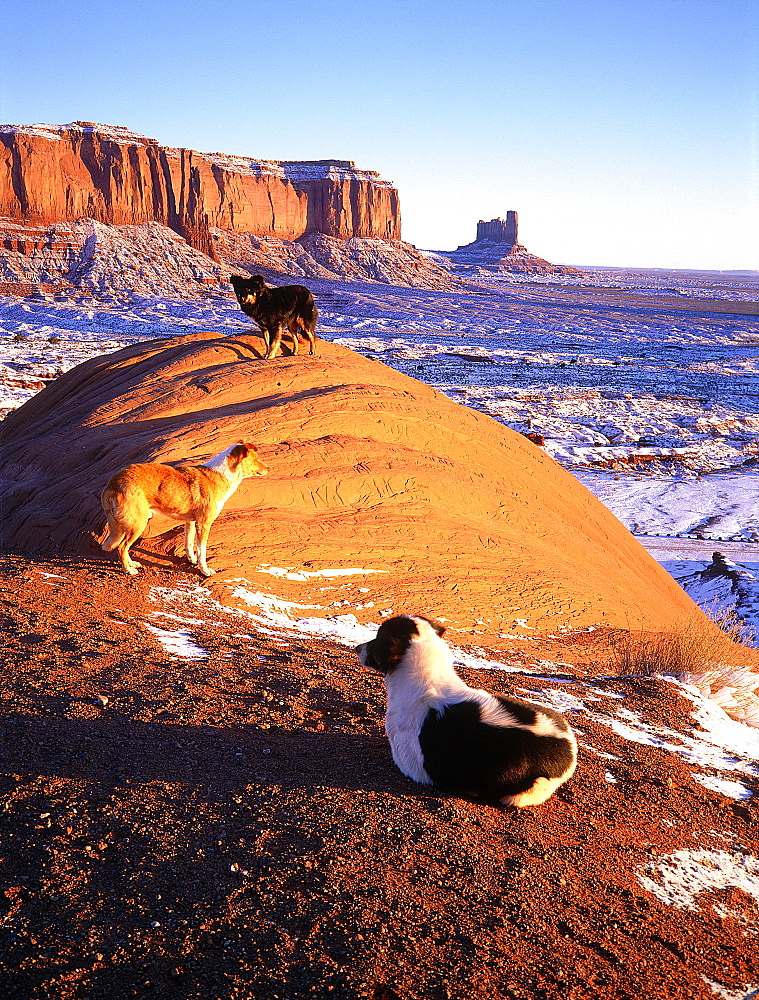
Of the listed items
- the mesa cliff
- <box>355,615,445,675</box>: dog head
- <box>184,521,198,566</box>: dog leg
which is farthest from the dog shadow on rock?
the mesa cliff

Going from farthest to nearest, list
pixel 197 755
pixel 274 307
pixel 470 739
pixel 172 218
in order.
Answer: pixel 172 218, pixel 274 307, pixel 197 755, pixel 470 739

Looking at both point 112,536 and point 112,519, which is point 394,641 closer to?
point 112,519

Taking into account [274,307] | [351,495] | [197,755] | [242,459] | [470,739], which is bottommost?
[197,755]

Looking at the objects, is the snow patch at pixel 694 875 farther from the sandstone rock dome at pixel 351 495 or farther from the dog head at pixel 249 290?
the dog head at pixel 249 290

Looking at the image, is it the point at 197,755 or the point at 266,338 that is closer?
the point at 197,755

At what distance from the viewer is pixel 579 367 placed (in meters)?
68.4

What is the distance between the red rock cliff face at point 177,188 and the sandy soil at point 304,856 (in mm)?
118666

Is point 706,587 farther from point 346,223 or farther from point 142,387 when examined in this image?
point 346,223

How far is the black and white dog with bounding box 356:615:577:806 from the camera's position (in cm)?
396

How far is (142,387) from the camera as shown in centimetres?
1175

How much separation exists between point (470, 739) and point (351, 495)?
5673 millimetres

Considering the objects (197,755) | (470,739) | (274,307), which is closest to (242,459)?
(197,755)

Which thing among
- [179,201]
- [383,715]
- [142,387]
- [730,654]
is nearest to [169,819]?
[383,715]

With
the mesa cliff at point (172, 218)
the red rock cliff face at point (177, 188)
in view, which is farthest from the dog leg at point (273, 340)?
the red rock cliff face at point (177, 188)
